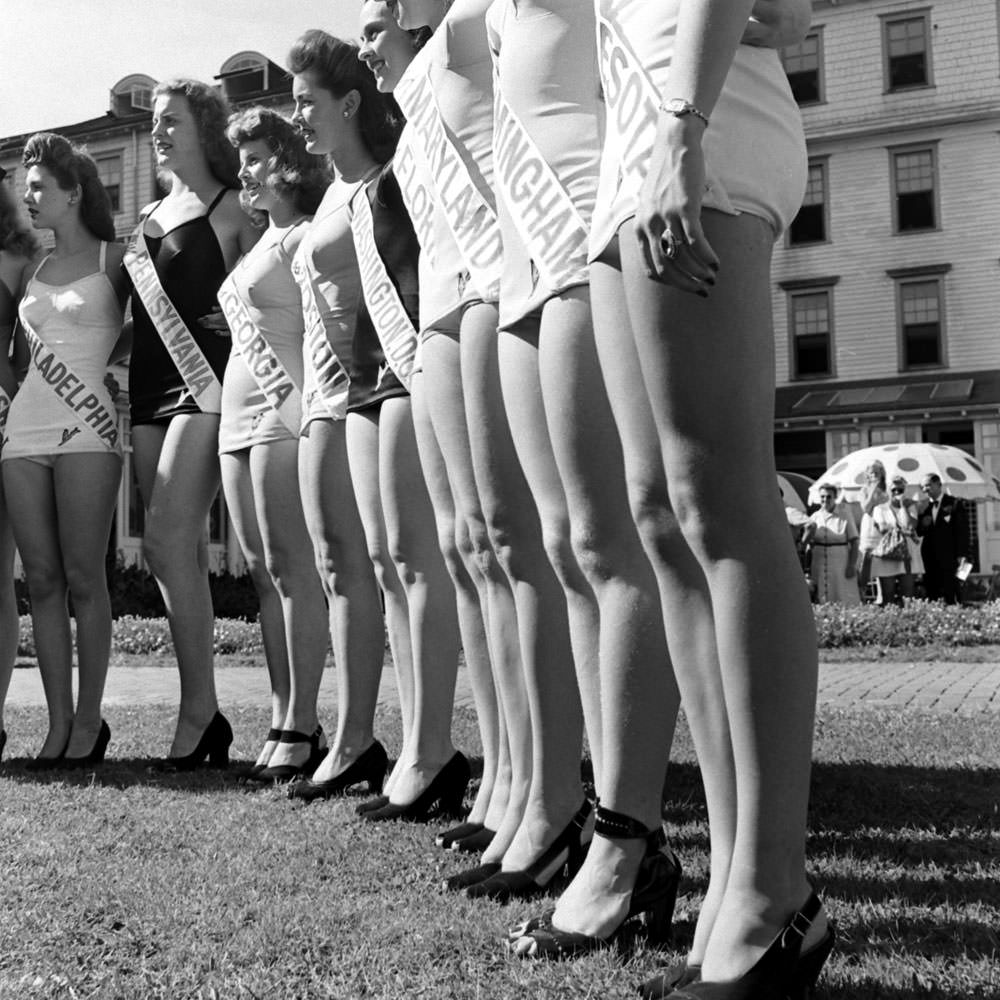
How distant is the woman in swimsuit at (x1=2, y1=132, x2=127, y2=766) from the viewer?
192 inches

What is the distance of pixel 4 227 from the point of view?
218 inches

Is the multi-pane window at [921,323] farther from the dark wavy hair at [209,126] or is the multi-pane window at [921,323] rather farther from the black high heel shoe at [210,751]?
the black high heel shoe at [210,751]

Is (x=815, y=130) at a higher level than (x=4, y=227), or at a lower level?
higher

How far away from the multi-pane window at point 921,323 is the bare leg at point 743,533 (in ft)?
92.3

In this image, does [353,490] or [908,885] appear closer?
[908,885]

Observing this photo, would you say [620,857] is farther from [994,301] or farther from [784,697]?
[994,301]

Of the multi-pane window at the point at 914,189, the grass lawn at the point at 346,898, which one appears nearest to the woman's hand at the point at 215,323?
the grass lawn at the point at 346,898

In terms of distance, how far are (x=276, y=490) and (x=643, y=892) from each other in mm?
2533

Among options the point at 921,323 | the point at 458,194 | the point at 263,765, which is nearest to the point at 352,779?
the point at 263,765

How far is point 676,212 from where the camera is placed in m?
1.84

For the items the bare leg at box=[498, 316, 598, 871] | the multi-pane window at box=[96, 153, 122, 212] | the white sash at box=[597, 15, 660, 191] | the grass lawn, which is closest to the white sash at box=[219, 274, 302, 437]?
the grass lawn

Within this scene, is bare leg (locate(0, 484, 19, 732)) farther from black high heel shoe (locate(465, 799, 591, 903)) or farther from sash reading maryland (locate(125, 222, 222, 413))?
black high heel shoe (locate(465, 799, 591, 903))

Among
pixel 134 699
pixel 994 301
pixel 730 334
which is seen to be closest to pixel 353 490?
pixel 730 334

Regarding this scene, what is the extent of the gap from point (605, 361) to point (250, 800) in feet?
7.23
